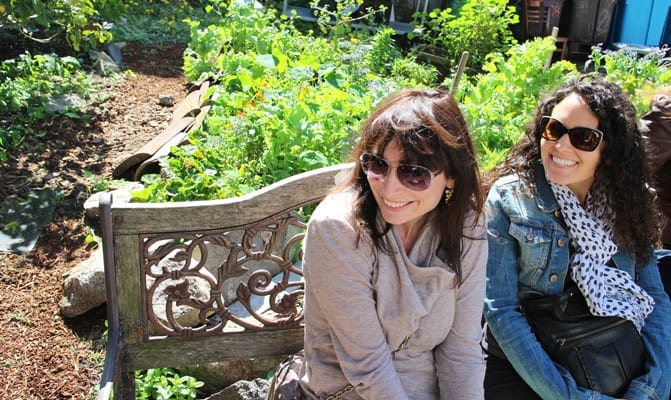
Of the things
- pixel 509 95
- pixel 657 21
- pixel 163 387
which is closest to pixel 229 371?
pixel 163 387

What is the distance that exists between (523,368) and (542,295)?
0.28 m

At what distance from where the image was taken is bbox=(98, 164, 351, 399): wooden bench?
2240 mm

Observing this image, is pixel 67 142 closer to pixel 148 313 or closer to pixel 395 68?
pixel 395 68

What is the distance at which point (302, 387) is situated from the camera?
219 cm

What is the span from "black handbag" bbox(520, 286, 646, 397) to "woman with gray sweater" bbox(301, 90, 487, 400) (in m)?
0.37

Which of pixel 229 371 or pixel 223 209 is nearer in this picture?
pixel 223 209

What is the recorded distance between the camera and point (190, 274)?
234 centimetres

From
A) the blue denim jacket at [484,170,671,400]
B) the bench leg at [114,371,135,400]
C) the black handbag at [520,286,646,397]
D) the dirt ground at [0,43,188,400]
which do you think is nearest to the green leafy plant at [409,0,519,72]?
the dirt ground at [0,43,188,400]

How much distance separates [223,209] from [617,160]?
1369 mm

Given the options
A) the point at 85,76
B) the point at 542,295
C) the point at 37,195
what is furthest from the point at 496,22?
the point at 542,295

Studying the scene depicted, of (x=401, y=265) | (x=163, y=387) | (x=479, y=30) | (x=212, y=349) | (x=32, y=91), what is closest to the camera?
(x=401, y=265)

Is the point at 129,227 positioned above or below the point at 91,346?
above

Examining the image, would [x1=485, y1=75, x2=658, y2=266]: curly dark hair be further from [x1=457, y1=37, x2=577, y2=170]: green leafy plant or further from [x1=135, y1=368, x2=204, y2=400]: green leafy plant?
[x1=135, y1=368, x2=204, y2=400]: green leafy plant

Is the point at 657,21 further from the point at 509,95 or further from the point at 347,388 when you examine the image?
the point at 347,388
